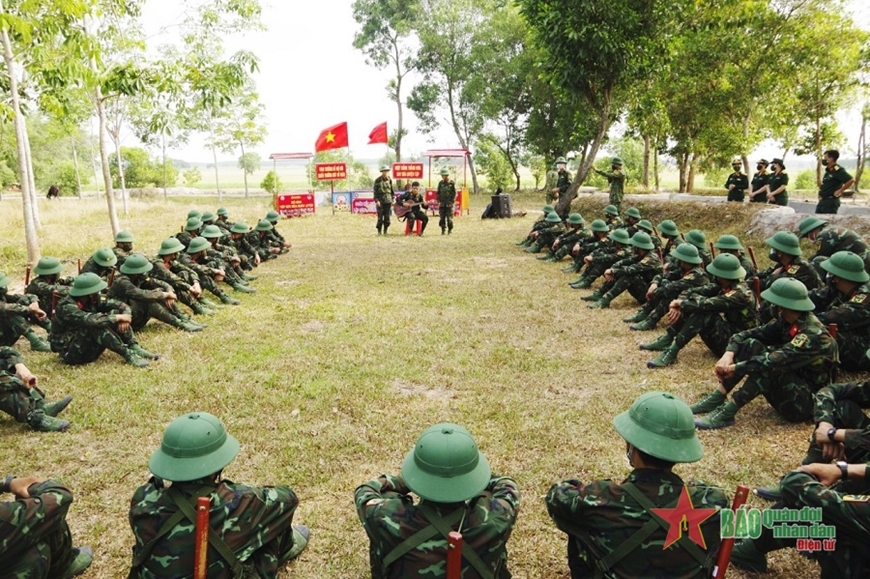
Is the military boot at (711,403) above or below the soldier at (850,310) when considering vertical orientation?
below

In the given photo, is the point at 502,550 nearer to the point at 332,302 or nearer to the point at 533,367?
the point at 533,367

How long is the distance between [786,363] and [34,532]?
4954 mm

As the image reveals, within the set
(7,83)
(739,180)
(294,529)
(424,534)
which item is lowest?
(294,529)

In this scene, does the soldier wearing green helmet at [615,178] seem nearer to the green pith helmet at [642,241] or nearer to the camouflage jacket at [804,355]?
the green pith helmet at [642,241]

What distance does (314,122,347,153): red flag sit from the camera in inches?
939

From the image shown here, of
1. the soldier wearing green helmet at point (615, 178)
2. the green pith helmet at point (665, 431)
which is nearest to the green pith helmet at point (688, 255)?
the green pith helmet at point (665, 431)

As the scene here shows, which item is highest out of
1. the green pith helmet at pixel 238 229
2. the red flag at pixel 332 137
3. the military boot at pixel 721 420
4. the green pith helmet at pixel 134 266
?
the red flag at pixel 332 137

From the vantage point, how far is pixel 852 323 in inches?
203

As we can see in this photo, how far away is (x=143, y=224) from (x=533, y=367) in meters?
16.1

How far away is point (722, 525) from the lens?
8.59 feet

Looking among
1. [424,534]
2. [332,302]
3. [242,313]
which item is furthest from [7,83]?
[424,534]

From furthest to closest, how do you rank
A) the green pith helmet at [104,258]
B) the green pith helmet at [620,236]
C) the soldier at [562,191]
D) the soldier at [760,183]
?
the soldier at [562,191] → the soldier at [760,183] → the green pith helmet at [620,236] → the green pith helmet at [104,258]

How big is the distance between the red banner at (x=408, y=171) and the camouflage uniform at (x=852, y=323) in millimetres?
20397

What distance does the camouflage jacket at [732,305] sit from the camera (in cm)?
592
